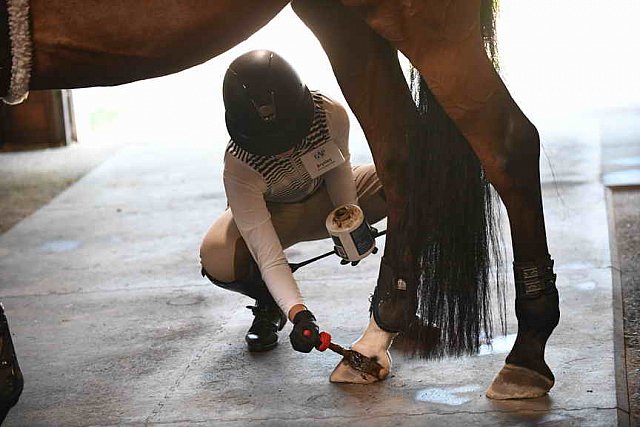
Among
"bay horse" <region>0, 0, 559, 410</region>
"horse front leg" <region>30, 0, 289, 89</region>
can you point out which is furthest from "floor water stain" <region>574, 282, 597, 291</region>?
"horse front leg" <region>30, 0, 289, 89</region>

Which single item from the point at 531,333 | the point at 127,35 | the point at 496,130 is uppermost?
the point at 127,35

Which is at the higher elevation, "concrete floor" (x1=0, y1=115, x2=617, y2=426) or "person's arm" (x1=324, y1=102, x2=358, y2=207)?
"person's arm" (x1=324, y1=102, x2=358, y2=207)

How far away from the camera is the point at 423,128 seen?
2473 mm

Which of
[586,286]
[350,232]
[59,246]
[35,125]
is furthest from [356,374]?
[35,125]

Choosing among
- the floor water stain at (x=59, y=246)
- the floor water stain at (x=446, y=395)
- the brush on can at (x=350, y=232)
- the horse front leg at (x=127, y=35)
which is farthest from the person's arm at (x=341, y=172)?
the floor water stain at (x=59, y=246)

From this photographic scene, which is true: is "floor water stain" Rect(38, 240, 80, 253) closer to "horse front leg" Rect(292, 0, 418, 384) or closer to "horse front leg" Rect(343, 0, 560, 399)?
"horse front leg" Rect(292, 0, 418, 384)

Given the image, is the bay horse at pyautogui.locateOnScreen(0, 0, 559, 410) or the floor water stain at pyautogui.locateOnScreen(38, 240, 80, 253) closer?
the bay horse at pyautogui.locateOnScreen(0, 0, 559, 410)

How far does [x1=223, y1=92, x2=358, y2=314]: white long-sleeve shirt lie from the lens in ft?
8.68

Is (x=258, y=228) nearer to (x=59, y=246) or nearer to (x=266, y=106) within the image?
(x=266, y=106)

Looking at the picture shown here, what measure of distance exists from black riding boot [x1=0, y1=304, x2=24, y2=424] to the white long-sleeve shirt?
2.38ft

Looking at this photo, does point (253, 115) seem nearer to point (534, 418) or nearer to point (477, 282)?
point (477, 282)

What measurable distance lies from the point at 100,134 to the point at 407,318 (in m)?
4.94

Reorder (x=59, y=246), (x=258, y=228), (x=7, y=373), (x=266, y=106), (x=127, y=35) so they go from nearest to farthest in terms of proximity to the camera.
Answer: (x=127, y=35), (x=7, y=373), (x=266, y=106), (x=258, y=228), (x=59, y=246)

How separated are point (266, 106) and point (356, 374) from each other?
66cm
